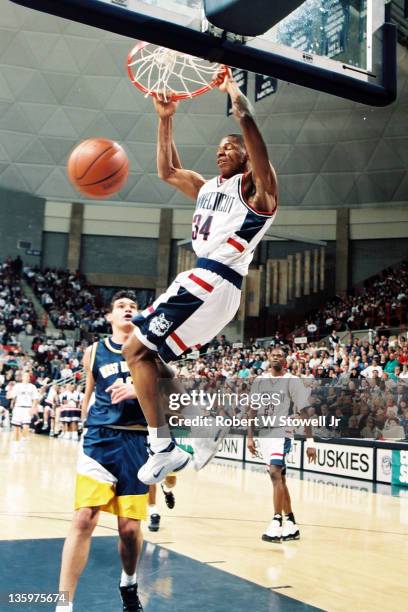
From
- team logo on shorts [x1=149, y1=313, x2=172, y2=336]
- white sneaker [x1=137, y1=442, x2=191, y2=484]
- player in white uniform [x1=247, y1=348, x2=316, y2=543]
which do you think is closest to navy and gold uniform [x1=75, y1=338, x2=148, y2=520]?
white sneaker [x1=137, y1=442, x2=191, y2=484]

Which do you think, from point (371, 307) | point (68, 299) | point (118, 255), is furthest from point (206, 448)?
point (118, 255)

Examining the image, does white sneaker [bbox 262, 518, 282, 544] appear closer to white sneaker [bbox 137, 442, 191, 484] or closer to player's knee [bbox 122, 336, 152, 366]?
white sneaker [bbox 137, 442, 191, 484]

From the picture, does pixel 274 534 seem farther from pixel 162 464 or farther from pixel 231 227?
pixel 231 227

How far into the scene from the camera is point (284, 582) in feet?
17.2

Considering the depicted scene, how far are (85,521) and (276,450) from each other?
3.59 metres

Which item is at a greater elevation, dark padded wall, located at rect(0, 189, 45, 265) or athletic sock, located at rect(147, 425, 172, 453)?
dark padded wall, located at rect(0, 189, 45, 265)

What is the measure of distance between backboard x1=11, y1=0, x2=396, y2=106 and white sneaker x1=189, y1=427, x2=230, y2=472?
6.75 feet

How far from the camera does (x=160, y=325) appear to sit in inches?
129

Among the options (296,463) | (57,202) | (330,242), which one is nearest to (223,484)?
(296,463)

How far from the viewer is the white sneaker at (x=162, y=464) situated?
3396 millimetres

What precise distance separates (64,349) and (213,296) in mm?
22048

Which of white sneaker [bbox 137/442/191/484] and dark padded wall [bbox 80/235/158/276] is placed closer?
white sneaker [bbox 137/442/191/484]

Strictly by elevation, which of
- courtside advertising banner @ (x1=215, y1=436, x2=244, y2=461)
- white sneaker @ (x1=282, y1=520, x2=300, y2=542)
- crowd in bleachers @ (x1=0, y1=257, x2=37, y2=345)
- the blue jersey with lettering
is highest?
crowd in bleachers @ (x1=0, y1=257, x2=37, y2=345)

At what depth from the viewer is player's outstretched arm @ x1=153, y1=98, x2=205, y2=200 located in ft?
12.7
